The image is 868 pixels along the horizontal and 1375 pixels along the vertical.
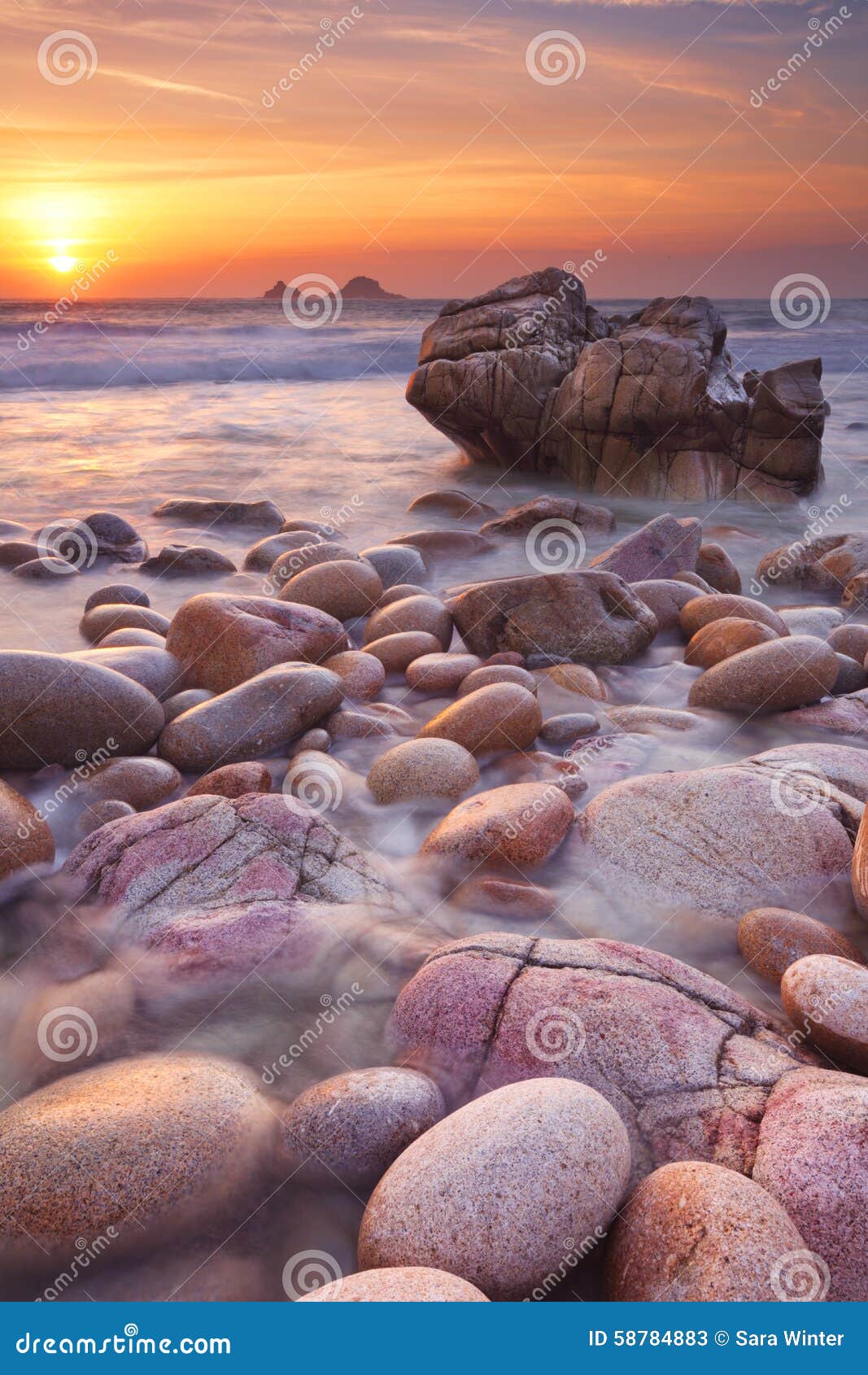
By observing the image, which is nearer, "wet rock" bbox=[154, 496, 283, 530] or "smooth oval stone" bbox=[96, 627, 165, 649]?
"smooth oval stone" bbox=[96, 627, 165, 649]

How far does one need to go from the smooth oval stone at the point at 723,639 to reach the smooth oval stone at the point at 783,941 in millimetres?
2646

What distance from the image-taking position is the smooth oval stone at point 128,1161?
2.11 metres

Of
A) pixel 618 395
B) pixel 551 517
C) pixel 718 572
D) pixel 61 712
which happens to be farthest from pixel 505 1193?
pixel 618 395

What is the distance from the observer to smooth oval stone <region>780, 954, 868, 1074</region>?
2.56 metres

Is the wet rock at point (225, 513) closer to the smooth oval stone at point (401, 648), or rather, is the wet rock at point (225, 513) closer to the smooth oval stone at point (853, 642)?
the smooth oval stone at point (401, 648)

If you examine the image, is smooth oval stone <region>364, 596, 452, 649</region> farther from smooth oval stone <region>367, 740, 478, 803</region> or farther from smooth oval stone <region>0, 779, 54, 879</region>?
smooth oval stone <region>0, 779, 54, 879</region>

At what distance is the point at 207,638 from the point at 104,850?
2026mm

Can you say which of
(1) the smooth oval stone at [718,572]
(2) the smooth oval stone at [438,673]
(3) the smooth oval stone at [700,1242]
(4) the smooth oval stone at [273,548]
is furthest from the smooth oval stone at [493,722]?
(4) the smooth oval stone at [273,548]

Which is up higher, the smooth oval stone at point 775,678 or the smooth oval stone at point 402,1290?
the smooth oval stone at point 775,678

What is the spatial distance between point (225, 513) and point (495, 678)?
5.71 m

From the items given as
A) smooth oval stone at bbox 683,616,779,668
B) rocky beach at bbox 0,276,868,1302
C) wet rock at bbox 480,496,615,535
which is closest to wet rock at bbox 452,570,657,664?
rocky beach at bbox 0,276,868,1302

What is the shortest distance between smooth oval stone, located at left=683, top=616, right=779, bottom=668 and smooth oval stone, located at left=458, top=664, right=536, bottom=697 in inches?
47.8

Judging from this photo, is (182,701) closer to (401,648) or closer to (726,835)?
(401,648)

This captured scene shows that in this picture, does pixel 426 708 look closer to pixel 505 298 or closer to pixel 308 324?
pixel 505 298
